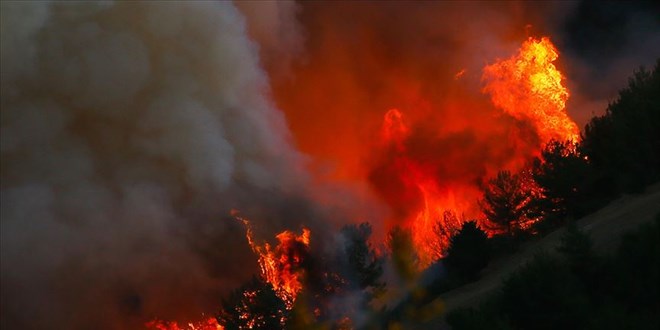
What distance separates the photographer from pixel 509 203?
33344 millimetres

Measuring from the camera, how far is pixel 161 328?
36.1 meters

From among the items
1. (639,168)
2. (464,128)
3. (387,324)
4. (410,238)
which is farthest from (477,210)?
(387,324)

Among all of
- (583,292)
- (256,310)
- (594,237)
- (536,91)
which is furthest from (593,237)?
(536,91)

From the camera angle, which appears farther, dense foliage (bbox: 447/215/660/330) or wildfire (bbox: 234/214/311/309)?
wildfire (bbox: 234/214/311/309)

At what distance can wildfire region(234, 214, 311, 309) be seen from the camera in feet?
106

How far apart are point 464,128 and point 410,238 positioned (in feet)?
52.1

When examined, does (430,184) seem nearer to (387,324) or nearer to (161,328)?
(161,328)

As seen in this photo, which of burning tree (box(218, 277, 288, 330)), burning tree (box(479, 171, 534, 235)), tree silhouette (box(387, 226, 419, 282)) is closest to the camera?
burning tree (box(218, 277, 288, 330))

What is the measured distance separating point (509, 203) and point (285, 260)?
8961 millimetres

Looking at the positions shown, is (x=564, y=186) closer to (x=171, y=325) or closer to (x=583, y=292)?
(x=583, y=292)

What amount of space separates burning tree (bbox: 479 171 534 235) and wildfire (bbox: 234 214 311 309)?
24.9 ft

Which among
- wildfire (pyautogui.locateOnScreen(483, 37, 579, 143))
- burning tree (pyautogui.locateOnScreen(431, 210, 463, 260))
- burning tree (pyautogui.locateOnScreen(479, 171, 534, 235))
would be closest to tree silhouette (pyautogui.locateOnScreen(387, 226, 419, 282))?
burning tree (pyautogui.locateOnScreen(431, 210, 463, 260))

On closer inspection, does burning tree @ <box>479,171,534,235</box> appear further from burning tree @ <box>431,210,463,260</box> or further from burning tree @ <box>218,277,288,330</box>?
burning tree @ <box>218,277,288,330</box>

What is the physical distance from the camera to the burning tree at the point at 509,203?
33.0m
